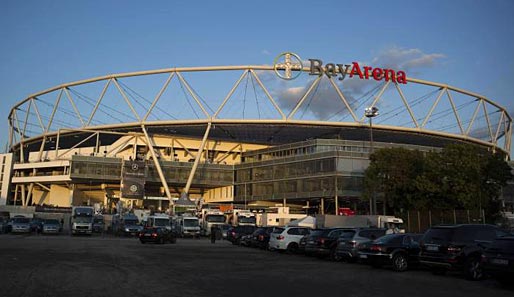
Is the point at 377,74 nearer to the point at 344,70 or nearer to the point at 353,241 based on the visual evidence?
the point at 344,70

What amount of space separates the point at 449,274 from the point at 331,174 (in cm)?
6302

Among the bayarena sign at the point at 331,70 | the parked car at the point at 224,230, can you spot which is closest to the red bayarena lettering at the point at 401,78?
the bayarena sign at the point at 331,70

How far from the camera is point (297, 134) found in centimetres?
10000

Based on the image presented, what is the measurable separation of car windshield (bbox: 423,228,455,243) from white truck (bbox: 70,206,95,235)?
40070 millimetres

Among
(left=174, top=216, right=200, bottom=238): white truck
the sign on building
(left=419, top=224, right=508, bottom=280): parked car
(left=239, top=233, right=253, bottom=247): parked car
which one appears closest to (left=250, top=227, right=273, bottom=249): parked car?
(left=239, top=233, right=253, bottom=247): parked car

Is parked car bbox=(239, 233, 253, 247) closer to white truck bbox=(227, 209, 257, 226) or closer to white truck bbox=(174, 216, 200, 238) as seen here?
white truck bbox=(174, 216, 200, 238)

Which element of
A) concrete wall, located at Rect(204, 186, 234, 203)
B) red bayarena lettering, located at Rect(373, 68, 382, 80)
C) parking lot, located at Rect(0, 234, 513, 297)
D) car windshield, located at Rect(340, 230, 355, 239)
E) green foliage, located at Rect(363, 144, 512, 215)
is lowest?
parking lot, located at Rect(0, 234, 513, 297)

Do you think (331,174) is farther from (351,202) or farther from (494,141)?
(494,141)

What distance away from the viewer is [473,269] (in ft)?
54.5

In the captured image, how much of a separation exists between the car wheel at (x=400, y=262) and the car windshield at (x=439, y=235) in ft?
6.01

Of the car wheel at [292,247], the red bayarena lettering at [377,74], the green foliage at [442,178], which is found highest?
the red bayarena lettering at [377,74]

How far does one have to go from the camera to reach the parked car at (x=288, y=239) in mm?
29922

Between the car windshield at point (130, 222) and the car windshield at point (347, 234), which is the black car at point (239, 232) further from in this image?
the car windshield at point (347, 234)

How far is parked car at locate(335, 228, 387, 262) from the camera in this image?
22.9 m
